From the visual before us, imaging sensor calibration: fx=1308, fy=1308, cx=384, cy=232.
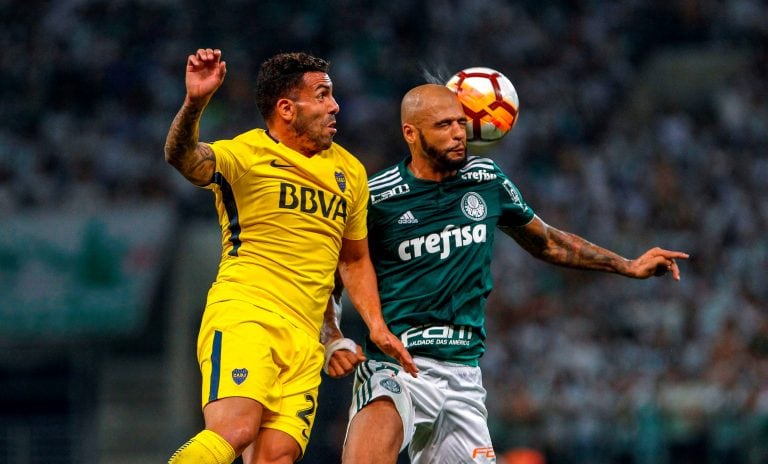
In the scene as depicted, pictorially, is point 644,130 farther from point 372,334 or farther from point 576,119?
point 372,334

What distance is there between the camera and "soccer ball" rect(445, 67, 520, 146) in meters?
7.28

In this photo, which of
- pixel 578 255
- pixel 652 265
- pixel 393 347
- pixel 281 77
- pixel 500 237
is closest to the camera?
pixel 393 347

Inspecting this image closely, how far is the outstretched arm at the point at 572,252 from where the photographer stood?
24.6 ft

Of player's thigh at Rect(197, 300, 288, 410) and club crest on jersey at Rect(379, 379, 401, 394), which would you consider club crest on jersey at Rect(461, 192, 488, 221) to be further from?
player's thigh at Rect(197, 300, 288, 410)

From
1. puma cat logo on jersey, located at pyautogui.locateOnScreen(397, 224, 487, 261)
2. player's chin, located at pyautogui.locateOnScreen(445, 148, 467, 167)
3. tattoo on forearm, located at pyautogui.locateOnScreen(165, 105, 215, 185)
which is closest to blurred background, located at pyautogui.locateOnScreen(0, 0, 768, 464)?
puma cat logo on jersey, located at pyautogui.locateOnScreen(397, 224, 487, 261)

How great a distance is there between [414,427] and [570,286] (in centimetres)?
972

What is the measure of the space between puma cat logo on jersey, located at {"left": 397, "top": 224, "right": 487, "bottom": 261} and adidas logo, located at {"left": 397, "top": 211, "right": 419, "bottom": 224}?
9 centimetres

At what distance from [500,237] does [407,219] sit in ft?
31.6

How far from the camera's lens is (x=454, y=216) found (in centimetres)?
709

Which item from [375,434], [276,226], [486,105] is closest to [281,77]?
[276,226]

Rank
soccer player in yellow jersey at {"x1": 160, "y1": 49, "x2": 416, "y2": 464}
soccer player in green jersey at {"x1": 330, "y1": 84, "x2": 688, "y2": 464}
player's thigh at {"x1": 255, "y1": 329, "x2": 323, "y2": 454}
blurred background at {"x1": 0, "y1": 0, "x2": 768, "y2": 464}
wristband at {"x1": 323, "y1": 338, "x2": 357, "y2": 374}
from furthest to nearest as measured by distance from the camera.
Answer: blurred background at {"x1": 0, "y1": 0, "x2": 768, "y2": 464}
soccer player in green jersey at {"x1": 330, "y1": 84, "x2": 688, "y2": 464}
wristband at {"x1": 323, "y1": 338, "x2": 357, "y2": 374}
player's thigh at {"x1": 255, "y1": 329, "x2": 323, "y2": 454}
soccer player in yellow jersey at {"x1": 160, "y1": 49, "x2": 416, "y2": 464}

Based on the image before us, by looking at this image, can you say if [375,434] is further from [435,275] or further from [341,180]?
[341,180]

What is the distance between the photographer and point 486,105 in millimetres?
7297

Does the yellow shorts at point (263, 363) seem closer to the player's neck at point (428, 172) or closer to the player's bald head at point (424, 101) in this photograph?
the player's neck at point (428, 172)
